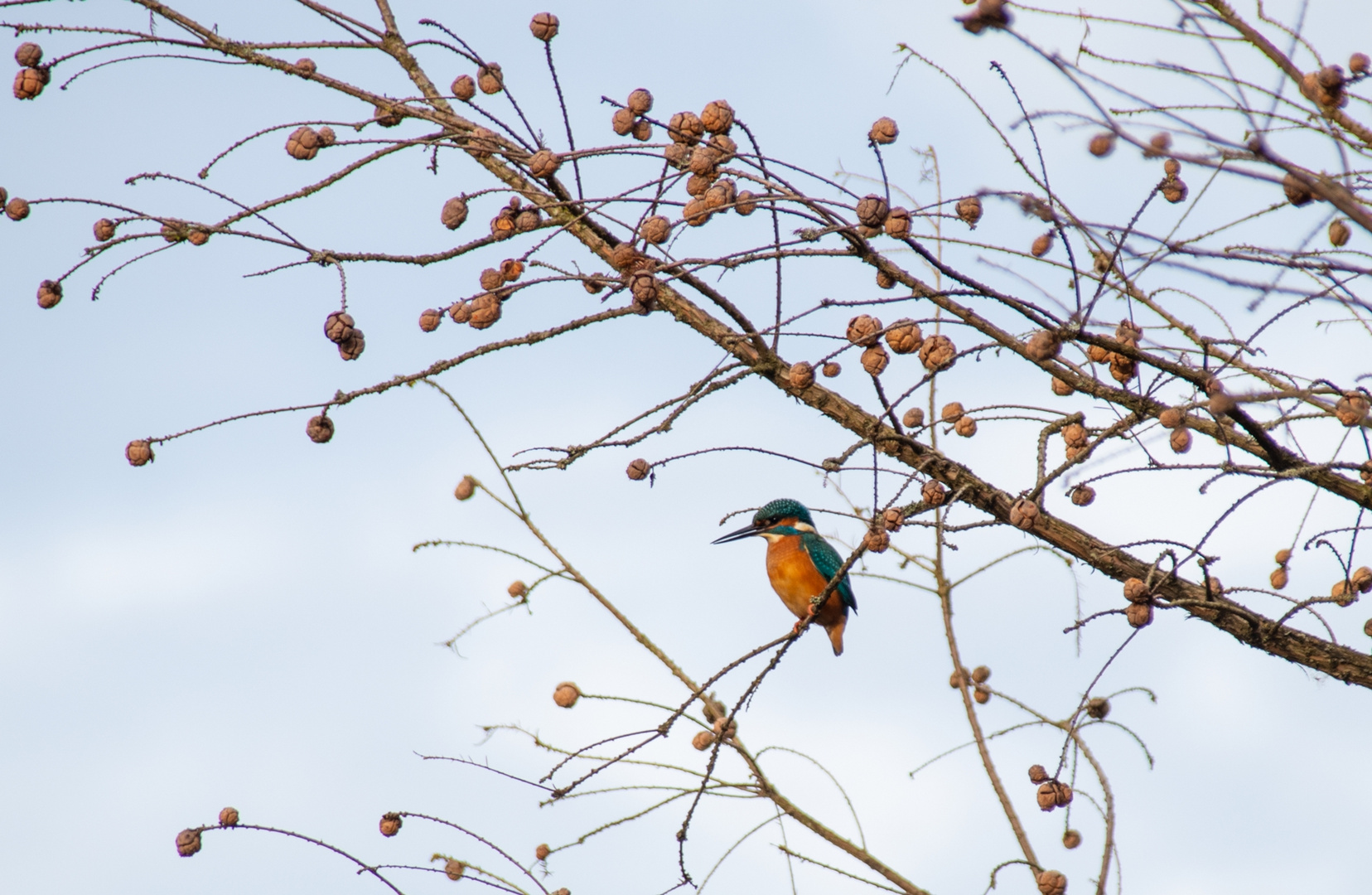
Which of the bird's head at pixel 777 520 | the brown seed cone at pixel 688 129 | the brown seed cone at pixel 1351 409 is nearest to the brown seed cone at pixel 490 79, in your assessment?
the brown seed cone at pixel 688 129

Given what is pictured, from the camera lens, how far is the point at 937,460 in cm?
343

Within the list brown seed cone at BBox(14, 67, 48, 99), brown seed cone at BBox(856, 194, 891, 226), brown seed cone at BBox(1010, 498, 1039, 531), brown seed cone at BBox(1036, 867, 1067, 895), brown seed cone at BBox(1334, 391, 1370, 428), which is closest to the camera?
brown seed cone at BBox(1334, 391, 1370, 428)

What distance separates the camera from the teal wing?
21.6 feet

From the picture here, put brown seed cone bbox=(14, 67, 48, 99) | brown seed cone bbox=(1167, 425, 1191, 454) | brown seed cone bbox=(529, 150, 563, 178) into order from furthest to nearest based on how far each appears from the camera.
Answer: brown seed cone bbox=(14, 67, 48, 99) → brown seed cone bbox=(1167, 425, 1191, 454) → brown seed cone bbox=(529, 150, 563, 178)

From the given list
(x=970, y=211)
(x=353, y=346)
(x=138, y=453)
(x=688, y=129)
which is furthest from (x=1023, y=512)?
(x=138, y=453)

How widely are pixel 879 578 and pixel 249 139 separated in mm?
2350

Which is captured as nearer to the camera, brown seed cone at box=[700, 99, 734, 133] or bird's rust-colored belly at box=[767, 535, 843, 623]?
brown seed cone at box=[700, 99, 734, 133]

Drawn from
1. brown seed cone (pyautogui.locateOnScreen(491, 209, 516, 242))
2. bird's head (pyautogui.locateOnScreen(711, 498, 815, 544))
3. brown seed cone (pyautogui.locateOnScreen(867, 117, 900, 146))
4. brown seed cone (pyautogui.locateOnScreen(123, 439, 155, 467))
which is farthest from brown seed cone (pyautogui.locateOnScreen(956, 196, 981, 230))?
bird's head (pyautogui.locateOnScreen(711, 498, 815, 544))

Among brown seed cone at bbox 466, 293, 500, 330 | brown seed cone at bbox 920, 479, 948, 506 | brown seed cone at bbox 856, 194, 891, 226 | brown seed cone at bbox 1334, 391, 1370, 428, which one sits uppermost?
brown seed cone at bbox 466, 293, 500, 330

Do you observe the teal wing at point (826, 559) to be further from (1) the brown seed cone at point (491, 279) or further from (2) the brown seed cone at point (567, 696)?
(1) the brown seed cone at point (491, 279)

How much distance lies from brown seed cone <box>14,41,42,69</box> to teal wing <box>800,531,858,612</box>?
163 inches

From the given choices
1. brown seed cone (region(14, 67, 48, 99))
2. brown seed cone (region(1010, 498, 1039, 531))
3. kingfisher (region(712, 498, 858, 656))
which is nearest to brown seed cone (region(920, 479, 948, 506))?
brown seed cone (region(1010, 498, 1039, 531))

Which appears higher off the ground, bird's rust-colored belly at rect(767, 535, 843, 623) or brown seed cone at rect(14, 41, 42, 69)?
bird's rust-colored belly at rect(767, 535, 843, 623)

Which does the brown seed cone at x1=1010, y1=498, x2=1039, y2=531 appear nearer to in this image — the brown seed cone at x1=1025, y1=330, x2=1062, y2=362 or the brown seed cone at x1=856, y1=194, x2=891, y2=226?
the brown seed cone at x1=1025, y1=330, x2=1062, y2=362
